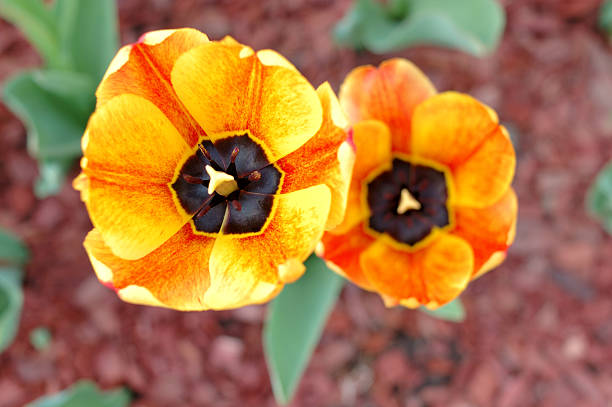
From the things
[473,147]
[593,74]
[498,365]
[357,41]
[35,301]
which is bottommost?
[498,365]

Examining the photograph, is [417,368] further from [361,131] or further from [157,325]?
[361,131]

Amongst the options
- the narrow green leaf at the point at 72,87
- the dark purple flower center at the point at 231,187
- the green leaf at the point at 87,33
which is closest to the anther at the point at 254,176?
the dark purple flower center at the point at 231,187

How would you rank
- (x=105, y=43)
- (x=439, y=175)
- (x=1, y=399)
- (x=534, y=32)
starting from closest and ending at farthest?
1. (x=439, y=175)
2. (x=105, y=43)
3. (x=1, y=399)
4. (x=534, y=32)

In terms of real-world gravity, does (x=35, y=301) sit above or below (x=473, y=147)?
below

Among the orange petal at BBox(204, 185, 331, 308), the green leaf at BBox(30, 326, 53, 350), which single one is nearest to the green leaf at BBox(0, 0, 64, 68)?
the orange petal at BBox(204, 185, 331, 308)

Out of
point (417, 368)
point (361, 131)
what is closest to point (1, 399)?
point (417, 368)
